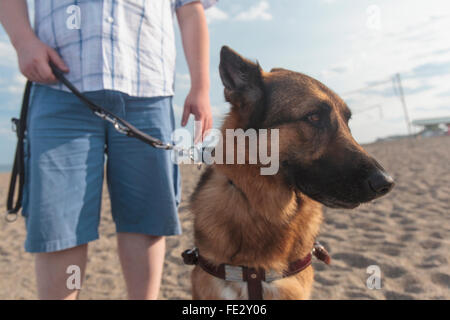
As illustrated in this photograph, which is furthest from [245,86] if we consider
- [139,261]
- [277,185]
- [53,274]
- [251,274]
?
[53,274]

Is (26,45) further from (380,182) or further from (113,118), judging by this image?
(380,182)

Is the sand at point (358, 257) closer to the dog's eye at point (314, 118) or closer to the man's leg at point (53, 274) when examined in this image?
the man's leg at point (53, 274)

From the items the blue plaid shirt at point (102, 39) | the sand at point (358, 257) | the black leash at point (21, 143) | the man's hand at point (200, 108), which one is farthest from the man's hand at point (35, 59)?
the sand at point (358, 257)

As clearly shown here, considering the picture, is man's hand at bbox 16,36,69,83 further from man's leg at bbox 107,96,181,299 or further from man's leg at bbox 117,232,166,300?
man's leg at bbox 117,232,166,300

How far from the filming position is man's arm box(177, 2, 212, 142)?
217 cm

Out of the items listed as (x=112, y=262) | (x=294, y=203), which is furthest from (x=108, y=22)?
(x=112, y=262)

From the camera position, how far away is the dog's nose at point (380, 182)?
1.67m

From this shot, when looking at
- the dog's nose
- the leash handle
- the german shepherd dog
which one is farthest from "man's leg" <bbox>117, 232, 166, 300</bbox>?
the dog's nose

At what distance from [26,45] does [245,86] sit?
1278 mm

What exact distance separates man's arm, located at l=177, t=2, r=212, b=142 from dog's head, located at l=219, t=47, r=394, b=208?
182mm

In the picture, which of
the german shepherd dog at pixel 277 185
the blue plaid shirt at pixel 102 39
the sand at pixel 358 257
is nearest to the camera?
the blue plaid shirt at pixel 102 39

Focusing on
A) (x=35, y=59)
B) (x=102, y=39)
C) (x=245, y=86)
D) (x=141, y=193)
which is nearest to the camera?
(x=35, y=59)

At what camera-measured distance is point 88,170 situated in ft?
5.97

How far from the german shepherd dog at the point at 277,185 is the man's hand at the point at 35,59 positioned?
38.4 inches
